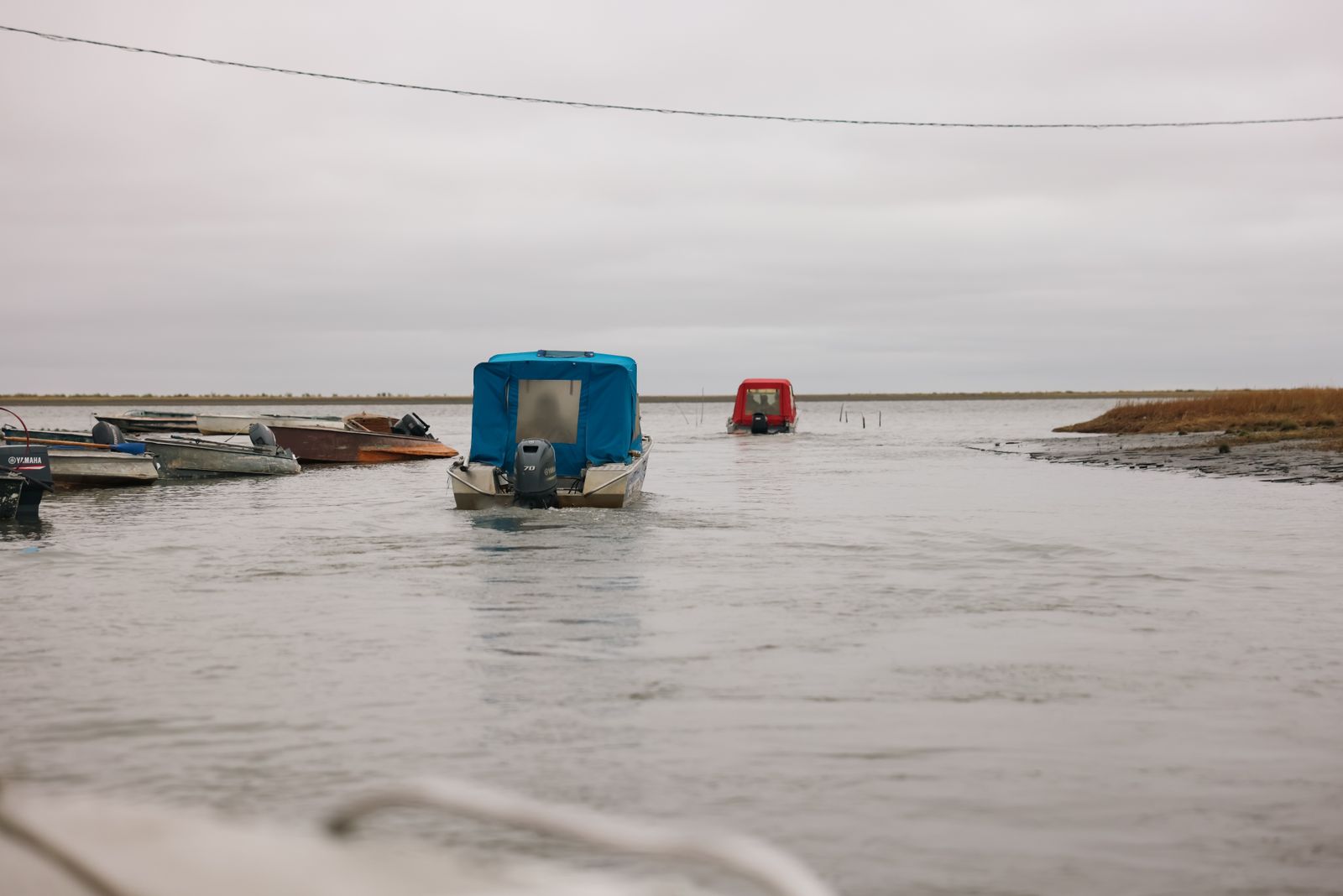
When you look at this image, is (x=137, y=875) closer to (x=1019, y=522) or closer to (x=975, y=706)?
(x=975, y=706)

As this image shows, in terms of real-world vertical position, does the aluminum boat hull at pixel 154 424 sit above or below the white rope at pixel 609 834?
above

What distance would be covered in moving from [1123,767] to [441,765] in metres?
3.42

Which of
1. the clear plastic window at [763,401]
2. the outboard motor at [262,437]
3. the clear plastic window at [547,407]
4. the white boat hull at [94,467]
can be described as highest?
the clear plastic window at [763,401]

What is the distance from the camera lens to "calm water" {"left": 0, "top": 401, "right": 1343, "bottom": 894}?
5492mm

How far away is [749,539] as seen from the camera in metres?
17.6

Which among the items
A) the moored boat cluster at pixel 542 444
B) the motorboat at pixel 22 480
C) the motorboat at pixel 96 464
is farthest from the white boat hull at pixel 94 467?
the motorboat at pixel 22 480

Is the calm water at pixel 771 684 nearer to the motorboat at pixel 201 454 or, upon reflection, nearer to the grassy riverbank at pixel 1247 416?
the motorboat at pixel 201 454

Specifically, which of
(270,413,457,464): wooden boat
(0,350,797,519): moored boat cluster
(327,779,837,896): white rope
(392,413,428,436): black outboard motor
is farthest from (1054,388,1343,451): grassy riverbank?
(327,779,837,896): white rope

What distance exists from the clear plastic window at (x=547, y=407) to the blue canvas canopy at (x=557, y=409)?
0.01 m

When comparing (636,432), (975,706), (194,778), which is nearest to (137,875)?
(194,778)

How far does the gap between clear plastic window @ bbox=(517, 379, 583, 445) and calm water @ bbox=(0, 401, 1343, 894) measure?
2.95 meters

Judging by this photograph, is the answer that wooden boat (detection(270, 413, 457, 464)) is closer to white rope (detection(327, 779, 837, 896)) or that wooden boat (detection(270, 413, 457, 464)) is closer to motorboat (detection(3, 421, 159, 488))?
motorboat (detection(3, 421, 159, 488))

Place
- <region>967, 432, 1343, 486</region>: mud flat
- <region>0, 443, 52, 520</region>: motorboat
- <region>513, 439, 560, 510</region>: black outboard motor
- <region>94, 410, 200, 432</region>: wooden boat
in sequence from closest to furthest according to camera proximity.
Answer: <region>513, 439, 560, 510</region>: black outboard motor, <region>0, 443, 52, 520</region>: motorboat, <region>967, 432, 1343, 486</region>: mud flat, <region>94, 410, 200, 432</region>: wooden boat

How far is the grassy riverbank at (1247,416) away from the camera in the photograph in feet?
125
